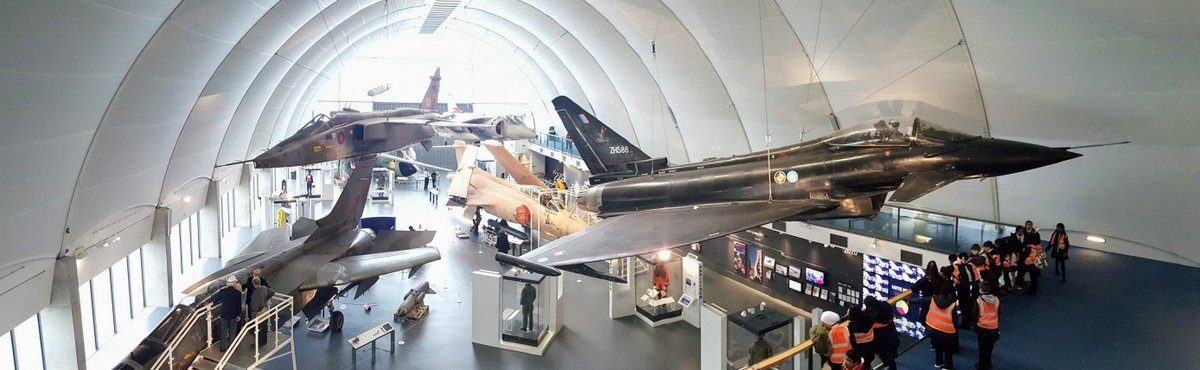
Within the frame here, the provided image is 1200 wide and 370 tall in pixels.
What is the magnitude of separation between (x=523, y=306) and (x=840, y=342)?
26.6 feet

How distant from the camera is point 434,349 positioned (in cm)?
1248

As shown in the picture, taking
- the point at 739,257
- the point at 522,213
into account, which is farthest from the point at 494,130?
the point at 739,257

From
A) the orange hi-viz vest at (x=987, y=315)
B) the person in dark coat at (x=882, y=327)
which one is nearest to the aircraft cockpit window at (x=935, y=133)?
the orange hi-viz vest at (x=987, y=315)

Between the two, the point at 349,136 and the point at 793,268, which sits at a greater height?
the point at 349,136

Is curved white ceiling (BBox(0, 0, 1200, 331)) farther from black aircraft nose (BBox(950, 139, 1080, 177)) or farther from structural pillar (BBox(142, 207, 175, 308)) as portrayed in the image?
black aircraft nose (BBox(950, 139, 1080, 177))

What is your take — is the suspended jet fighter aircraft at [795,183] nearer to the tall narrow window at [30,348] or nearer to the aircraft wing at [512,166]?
the tall narrow window at [30,348]

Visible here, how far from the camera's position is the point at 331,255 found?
1342 cm

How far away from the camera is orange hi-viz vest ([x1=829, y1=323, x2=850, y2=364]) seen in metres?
6.12

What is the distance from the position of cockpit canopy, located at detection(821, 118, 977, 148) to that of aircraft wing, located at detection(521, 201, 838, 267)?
92cm

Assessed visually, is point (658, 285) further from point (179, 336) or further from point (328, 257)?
point (179, 336)

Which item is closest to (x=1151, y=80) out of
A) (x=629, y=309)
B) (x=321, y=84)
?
(x=629, y=309)

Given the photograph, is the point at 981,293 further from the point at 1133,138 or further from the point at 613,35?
the point at 613,35

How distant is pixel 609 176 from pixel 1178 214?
10.3 m

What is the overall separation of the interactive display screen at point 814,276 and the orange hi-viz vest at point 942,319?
978 centimetres
